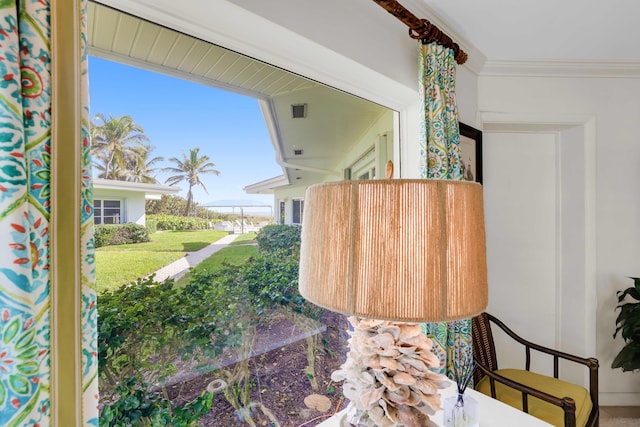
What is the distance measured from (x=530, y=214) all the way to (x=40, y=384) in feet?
9.63

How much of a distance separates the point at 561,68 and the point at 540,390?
87.2 inches

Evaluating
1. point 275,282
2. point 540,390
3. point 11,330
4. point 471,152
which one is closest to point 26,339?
point 11,330

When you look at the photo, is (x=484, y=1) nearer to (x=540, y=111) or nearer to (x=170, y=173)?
(x=540, y=111)

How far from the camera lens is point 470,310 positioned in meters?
0.62

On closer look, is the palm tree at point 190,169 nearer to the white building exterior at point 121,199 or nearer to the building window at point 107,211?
the white building exterior at point 121,199

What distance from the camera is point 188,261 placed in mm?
1087

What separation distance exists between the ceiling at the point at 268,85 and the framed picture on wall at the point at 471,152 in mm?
681

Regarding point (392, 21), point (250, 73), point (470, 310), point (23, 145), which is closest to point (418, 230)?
point (470, 310)

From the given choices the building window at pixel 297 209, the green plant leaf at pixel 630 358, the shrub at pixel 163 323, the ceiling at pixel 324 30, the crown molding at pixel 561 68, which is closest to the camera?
the shrub at pixel 163 323

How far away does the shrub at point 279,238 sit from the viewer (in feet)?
4.34

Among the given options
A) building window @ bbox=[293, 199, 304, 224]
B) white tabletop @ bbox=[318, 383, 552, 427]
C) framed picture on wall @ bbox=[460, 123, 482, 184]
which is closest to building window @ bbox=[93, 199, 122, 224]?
building window @ bbox=[293, 199, 304, 224]

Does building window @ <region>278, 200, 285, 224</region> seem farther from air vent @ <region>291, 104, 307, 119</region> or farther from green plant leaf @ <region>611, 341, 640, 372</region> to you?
green plant leaf @ <region>611, 341, 640, 372</region>

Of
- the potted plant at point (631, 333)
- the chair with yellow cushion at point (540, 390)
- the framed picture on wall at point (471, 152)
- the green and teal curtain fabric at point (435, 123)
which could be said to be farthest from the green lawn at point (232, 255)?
the potted plant at point (631, 333)

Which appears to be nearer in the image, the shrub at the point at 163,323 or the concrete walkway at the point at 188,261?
the shrub at the point at 163,323
